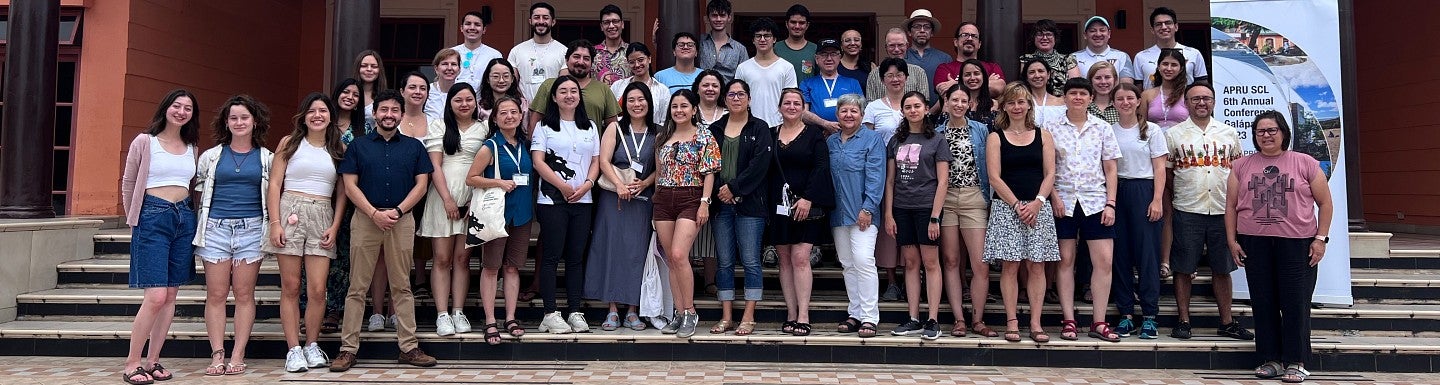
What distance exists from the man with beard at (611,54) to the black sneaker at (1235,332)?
3723 mm

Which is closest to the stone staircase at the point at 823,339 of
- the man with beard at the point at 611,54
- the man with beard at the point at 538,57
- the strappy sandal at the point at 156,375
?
the strappy sandal at the point at 156,375

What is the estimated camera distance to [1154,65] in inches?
211

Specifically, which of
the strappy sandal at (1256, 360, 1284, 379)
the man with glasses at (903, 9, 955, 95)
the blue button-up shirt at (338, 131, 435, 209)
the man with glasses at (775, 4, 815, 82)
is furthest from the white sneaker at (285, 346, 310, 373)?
the strappy sandal at (1256, 360, 1284, 379)

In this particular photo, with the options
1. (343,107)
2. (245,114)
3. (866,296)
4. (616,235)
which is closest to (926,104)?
(866,296)

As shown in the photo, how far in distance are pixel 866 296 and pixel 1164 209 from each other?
1.75 metres

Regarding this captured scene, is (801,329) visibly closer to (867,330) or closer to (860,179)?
(867,330)

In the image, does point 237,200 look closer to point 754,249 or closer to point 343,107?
Answer: point 343,107

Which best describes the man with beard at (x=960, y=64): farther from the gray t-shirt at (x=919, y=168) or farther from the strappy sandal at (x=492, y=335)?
the strappy sandal at (x=492, y=335)

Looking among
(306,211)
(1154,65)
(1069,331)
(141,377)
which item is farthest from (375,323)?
(1154,65)

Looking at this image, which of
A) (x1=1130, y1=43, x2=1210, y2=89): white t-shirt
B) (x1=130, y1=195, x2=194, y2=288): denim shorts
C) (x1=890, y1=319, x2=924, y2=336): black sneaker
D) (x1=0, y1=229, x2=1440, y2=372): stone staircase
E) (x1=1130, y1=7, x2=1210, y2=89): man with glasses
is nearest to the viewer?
(x1=130, y1=195, x2=194, y2=288): denim shorts

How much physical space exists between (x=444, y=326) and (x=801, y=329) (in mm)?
1840

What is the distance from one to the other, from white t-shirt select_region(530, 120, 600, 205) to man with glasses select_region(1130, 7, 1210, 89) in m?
3.29

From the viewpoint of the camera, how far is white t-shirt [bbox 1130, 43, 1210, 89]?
5.20 m

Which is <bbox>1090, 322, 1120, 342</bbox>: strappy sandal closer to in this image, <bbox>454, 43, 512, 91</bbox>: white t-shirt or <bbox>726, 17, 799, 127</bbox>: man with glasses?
<bbox>726, 17, 799, 127</bbox>: man with glasses
